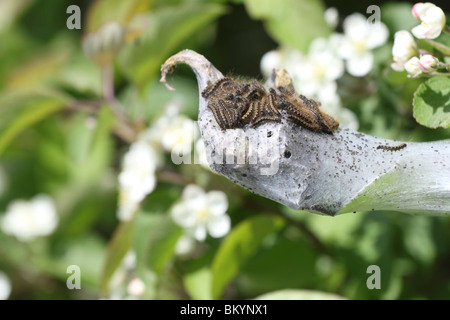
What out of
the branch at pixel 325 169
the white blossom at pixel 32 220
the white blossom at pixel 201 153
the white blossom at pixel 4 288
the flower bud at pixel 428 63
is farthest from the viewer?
the white blossom at pixel 32 220

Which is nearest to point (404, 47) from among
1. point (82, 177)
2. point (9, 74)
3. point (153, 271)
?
point (153, 271)

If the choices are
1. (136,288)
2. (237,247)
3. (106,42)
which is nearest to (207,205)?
(237,247)

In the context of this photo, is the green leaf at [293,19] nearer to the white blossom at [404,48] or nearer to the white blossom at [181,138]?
the white blossom at [181,138]

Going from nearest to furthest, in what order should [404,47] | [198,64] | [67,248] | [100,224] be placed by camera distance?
[198,64], [404,47], [67,248], [100,224]

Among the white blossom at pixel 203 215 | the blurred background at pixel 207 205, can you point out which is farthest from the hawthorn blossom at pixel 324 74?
the white blossom at pixel 203 215

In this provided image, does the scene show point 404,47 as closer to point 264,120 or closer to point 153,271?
point 264,120

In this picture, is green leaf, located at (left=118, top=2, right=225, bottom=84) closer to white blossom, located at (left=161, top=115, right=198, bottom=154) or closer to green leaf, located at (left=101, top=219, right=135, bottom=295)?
white blossom, located at (left=161, top=115, right=198, bottom=154)
